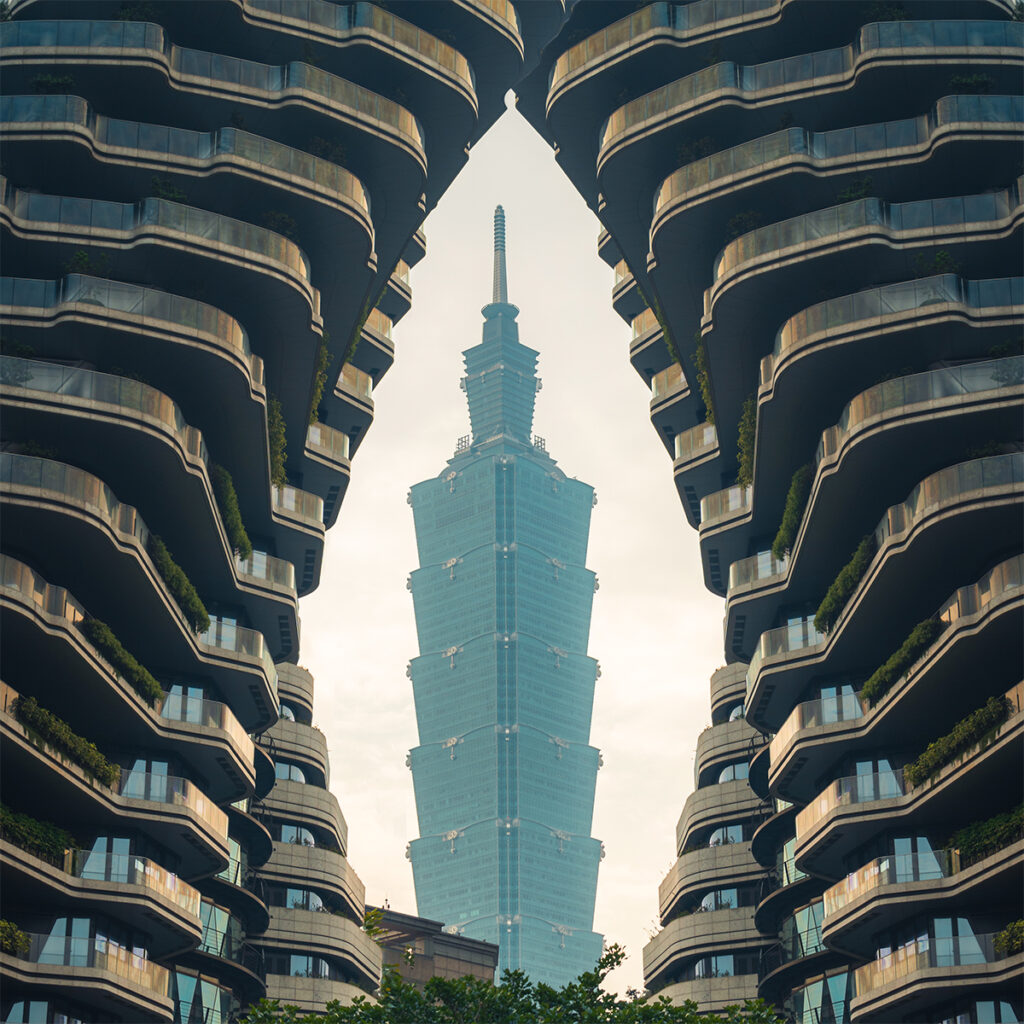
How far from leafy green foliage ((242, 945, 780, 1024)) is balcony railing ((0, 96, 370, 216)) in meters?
28.9

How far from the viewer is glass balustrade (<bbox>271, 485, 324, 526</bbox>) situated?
68438mm

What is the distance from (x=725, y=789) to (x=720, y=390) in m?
19.9

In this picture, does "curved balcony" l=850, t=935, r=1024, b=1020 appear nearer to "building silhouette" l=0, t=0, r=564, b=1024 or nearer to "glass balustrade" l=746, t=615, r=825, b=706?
"glass balustrade" l=746, t=615, r=825, b=706

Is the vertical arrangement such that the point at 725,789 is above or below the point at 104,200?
below

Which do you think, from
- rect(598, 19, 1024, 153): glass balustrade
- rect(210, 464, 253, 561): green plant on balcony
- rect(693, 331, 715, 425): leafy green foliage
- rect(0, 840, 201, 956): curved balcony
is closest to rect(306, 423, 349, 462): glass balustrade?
rect(210, 464, 253, 561): green plant on balcony

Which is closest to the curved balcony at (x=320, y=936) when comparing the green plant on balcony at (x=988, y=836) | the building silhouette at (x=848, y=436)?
the building silhouette at (x=848, y=436)

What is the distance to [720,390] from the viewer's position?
6569cm

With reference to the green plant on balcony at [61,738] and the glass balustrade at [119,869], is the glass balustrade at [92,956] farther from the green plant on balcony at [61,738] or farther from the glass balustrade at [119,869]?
the green plant on balcony at [61,738]

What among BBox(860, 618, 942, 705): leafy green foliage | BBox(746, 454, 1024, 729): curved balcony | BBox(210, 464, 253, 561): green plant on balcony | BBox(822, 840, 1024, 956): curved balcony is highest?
BBox(210, 464, 253, 561): green plant on balcony

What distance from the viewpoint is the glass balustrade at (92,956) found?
45375 mm

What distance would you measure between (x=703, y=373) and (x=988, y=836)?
25689 mm

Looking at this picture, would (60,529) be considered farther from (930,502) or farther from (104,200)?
(930,502)

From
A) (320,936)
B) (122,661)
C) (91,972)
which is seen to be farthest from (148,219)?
(320,936)

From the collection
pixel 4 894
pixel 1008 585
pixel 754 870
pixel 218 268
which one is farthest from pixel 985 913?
pixel 218 268
